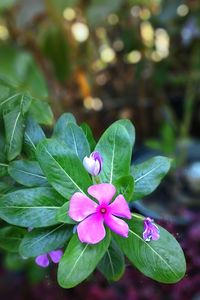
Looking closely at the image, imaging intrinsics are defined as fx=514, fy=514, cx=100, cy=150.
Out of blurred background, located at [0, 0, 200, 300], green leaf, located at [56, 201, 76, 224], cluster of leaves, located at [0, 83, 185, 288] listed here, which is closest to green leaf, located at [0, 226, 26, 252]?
cluster of leaves, located at [0, 83, 185, 288]

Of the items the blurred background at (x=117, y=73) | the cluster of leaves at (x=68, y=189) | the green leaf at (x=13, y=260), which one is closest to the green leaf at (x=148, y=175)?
the cluster of leaves at (x=68, y=189)

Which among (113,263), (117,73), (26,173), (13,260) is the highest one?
(26,173)

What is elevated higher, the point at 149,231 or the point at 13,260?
the point at 149,231

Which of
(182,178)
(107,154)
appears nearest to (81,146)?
(107,154)

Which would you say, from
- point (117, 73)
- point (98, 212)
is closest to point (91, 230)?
point (98, 212)

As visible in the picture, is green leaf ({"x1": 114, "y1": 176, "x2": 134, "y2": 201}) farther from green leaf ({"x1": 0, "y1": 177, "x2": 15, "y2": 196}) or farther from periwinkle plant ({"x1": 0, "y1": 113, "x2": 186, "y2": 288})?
green leaf ({"x1": 0, "y1": 177, "x2": 15, "y2": 196})

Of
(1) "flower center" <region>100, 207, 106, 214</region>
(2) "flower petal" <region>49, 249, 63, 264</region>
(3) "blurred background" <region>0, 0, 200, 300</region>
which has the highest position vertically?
(1) "flower center" <region>100, 207, 106, 214</region>

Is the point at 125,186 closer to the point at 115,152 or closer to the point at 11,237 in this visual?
the point at 115,152

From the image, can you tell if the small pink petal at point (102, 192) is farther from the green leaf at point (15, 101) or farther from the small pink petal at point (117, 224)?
the green leaf at point (15, 101)
